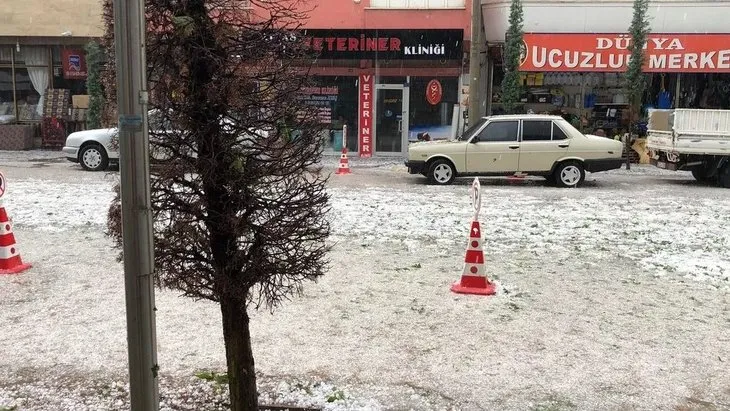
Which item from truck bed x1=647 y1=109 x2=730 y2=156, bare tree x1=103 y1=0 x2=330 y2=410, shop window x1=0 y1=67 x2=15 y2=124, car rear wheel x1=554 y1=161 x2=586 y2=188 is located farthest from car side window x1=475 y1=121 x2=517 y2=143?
shop window x1=0 y1=67 x2=15 y2=124

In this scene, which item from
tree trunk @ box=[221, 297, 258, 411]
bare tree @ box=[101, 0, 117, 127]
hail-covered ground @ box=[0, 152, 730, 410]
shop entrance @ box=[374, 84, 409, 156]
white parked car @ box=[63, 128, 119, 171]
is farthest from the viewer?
shop entrance @ box=[374, 84, 409, 156]

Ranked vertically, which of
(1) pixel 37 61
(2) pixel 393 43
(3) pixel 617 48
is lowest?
(1) pixel 37 61

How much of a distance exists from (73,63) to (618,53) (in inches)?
677

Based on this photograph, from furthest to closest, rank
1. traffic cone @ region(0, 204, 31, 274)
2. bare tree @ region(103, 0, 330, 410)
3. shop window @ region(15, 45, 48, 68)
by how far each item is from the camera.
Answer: shop window @ region(15, 45, 48, 68)
traffic cone @ region(0, 204, 31, 274)
bare tree @ region(103, 0, 330, 410)

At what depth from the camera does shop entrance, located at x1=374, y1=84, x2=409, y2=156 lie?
67.7 ft

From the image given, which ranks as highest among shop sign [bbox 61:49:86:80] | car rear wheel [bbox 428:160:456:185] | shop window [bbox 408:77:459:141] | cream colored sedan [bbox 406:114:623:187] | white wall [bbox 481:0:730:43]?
white wall [bbox 481:0:730:43]

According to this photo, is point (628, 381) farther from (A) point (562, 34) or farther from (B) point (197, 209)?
(A) point (562, 34)

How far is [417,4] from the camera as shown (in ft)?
64.3

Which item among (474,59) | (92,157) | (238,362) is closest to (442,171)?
(474,59)

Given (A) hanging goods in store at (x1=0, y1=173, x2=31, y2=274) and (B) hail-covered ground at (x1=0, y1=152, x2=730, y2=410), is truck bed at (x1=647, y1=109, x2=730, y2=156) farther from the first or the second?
(A) hanging goods in store at (x1=0, y1=173, x2=31, y2=274)

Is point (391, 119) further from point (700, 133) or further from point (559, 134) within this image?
point (700, 133)

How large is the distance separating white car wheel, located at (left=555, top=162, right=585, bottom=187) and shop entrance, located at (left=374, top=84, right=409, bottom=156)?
731cm

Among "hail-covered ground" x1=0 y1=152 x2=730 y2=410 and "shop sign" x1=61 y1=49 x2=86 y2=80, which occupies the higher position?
"shop sign" x1=61 y1=49 x2=86 y2=80

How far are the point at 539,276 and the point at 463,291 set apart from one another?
1.11 meters
